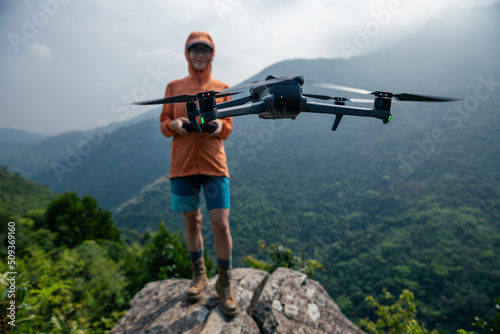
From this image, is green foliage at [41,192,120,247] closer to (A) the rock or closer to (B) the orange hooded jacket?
(A) the rock

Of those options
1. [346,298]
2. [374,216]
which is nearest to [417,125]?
[374,216]

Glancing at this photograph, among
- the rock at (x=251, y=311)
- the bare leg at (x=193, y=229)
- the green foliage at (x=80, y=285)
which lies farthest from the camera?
the bare leg at (x=193, y=229)

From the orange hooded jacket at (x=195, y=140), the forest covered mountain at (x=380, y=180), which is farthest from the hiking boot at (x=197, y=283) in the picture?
the forest covered mountain at (x=380, y=180)

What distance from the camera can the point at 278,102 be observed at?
1.16m

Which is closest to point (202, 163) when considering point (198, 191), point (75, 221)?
point (198, 191)

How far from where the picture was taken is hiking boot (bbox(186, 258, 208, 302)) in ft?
9.65

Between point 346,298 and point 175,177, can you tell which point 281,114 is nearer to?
point 175,177

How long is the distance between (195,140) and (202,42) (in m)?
1.00

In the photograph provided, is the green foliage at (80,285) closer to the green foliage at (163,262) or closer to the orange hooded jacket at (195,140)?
the green foliage at (163,262)

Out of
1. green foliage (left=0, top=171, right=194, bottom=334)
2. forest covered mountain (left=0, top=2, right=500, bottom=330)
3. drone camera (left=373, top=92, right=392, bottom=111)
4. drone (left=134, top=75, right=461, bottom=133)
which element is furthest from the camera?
forest covered mountain (left=0, top=2, right=500, bottom=330)

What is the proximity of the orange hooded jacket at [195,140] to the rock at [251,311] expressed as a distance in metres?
1.61

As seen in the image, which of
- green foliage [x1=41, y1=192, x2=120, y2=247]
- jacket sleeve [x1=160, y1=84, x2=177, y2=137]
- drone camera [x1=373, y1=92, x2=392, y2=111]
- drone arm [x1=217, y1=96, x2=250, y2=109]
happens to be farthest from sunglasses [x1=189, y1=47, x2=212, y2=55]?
green foliage [x1=41, y1=192, x2=120, y2=247]

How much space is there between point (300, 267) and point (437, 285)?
1820 inches

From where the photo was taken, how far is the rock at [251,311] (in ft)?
8.56
